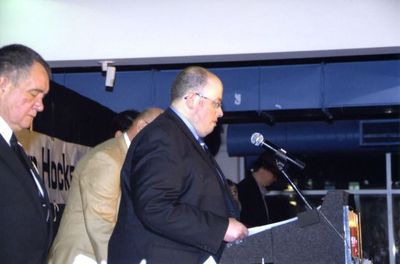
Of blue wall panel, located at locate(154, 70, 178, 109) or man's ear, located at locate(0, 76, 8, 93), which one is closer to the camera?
man's ear, located at locate(0, 76, 8, 93)

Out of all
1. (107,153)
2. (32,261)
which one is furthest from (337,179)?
(32,261)

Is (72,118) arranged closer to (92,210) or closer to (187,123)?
(92,210)

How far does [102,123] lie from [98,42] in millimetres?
1425

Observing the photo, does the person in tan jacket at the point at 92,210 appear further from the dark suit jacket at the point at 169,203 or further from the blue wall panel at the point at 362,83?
the blue wall panel at the point at 362,83

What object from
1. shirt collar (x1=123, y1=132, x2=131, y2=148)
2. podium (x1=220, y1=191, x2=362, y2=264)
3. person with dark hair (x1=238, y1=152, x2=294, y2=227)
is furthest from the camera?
person with dark hair (x1=238, y1=152, x2=294, y2=227)

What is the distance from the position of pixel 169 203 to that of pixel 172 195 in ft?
0.11

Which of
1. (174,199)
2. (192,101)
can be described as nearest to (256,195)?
(192,101)

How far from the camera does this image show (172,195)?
2.46m

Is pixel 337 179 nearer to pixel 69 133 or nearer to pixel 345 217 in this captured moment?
pixel 69 133

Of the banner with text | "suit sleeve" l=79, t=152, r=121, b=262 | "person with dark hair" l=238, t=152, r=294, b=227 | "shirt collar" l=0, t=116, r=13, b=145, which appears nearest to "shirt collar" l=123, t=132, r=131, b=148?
"suit sleeve" l=79, t=152, r=121, b=262

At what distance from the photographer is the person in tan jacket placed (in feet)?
11.6

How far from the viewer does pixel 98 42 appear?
4.70m

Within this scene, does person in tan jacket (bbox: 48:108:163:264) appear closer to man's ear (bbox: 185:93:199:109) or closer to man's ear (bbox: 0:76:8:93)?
man's ear (bbox: 185:93:199:109)

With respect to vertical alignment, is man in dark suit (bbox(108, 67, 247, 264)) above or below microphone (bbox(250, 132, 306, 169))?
below
